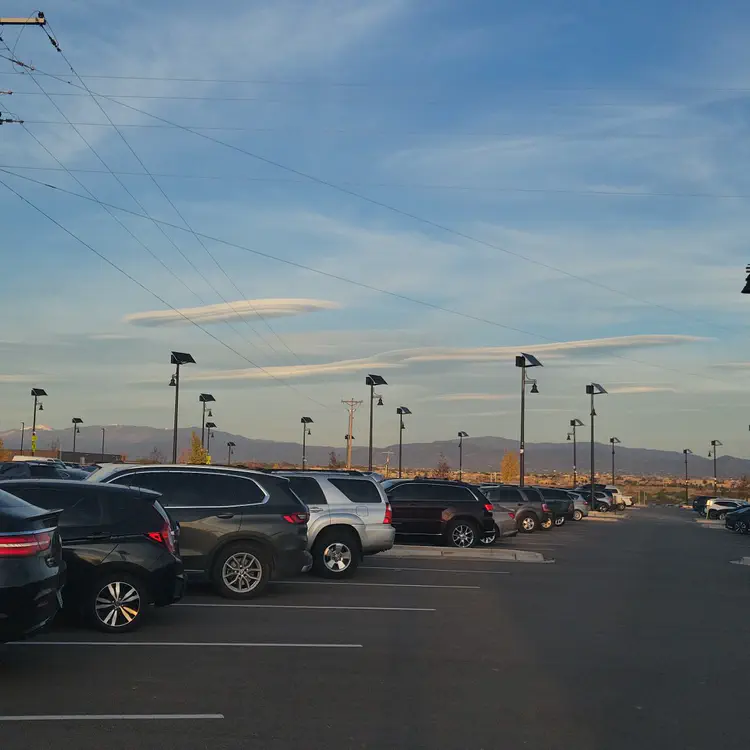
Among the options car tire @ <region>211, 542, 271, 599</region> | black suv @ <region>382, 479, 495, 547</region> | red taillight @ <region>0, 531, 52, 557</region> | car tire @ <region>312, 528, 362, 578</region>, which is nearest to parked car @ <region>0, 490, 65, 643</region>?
red taillight @ <region>0, 531, 52, 557</region>

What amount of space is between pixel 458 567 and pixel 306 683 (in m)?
12.5

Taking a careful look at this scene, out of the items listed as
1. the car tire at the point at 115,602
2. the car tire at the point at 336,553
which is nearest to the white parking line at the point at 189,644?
the car tire at the point at 115,602

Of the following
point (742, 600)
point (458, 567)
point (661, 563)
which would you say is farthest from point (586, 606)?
point (661, 563)

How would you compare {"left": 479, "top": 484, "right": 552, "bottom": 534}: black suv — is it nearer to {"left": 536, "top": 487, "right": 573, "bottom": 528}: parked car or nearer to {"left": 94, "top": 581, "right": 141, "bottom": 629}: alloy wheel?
{"left": 536, "top": 487, "right": 573, "bottom": 528}: parked car

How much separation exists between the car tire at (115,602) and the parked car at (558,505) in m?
32.3

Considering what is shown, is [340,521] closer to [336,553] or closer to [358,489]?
[336,553]

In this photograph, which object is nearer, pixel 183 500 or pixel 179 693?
pixel 179 693

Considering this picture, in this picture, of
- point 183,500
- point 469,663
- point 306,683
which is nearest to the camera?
point 306,683

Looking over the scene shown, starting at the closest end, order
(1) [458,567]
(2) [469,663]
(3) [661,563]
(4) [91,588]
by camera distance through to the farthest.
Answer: (2) [469,663] < (4) [91,588] < (1) [458,567] < (3) [661,563]

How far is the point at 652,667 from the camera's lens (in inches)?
414

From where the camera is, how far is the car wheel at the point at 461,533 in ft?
85.0

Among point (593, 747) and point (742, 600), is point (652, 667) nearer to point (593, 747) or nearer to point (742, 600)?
point (593, 747)

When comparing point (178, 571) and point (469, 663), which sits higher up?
point (178, 571)

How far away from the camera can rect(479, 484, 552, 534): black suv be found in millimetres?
38031
